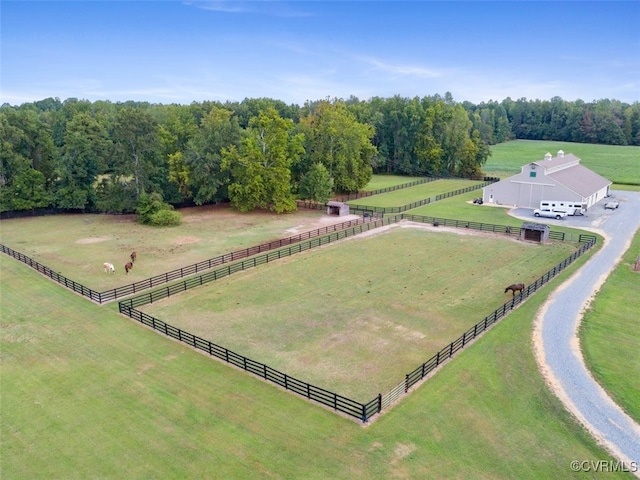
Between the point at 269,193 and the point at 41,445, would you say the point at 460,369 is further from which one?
the point at 269,193

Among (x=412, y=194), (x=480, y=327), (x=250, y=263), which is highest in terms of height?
(x=412, y=194)

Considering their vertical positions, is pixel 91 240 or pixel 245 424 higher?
pixel 91 240

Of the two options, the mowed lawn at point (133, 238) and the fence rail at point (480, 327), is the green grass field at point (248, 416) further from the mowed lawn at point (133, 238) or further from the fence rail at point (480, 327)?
the mowed lawn at point (133, 238)

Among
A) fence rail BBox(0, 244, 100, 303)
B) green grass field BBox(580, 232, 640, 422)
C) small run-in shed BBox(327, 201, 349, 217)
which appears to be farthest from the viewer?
small run-in shed BBox(327, 201, 349, 217)

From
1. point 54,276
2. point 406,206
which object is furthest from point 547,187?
point 54,276

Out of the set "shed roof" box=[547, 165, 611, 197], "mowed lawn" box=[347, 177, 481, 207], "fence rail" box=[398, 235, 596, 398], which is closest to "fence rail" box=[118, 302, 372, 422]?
"fence rail" box=[398, 235, 596, 398]

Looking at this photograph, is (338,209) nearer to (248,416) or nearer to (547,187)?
(547,187)

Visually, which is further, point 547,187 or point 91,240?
point 547,187

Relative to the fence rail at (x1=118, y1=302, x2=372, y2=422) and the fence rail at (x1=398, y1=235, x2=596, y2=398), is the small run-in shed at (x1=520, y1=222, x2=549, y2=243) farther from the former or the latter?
the fence rail at (x1=118, y1=302, x2=372, y2=422)
